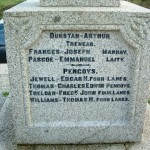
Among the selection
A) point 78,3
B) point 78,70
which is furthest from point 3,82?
point 78,3

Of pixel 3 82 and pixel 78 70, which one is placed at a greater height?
pixel 78 70

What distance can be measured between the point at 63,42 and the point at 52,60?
241 mm

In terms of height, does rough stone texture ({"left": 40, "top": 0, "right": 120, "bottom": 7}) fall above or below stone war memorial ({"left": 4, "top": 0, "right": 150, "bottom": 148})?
above

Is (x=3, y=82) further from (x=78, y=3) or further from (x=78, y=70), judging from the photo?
(x=78, y=3)

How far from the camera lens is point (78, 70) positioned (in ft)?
11.5

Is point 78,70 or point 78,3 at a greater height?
point 78,3

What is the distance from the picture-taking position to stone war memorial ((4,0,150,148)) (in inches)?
128

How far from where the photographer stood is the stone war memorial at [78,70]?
3252 mm

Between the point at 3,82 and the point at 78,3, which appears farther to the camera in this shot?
the point at 3,82

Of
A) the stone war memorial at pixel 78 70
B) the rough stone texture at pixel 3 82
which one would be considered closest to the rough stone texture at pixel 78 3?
the stone war memorial at pixel 78 70

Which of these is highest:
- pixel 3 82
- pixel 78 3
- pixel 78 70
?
pixel 78 3

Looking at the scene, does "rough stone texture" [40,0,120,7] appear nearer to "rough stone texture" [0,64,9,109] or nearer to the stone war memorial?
the stone war memorial

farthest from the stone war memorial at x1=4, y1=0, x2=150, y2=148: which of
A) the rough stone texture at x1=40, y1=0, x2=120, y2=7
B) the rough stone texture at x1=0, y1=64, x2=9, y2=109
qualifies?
the rough stone texture at x1=0, y1=64, x2=9, y2=109

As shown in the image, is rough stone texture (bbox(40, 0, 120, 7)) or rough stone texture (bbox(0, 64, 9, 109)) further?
rough stone texture (bbox(0, 64, 9, 109))
